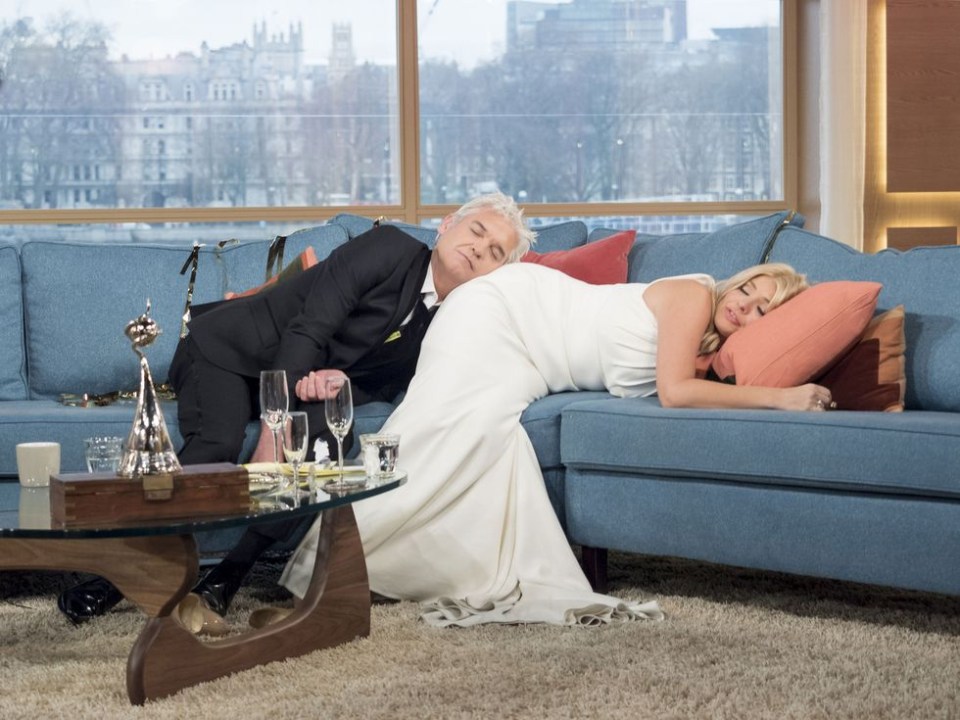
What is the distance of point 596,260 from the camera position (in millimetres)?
3420

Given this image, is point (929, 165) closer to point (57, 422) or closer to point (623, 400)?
point (623, 400)

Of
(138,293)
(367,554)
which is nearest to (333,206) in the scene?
(138,293)

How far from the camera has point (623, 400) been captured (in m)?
2.95

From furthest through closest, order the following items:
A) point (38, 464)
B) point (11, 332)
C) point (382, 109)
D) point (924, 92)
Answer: point (382, 109) → point (924, 92) → point (11, 332) → point (38, 464)

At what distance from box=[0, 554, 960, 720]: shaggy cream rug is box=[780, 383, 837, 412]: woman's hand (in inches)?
17.2

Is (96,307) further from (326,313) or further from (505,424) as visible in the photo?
(505,424)

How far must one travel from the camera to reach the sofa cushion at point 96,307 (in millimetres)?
3461

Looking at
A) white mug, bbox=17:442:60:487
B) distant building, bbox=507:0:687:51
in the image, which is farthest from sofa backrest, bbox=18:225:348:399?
distant building, bbox=507:0:687:51

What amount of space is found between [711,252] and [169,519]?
6.02ft

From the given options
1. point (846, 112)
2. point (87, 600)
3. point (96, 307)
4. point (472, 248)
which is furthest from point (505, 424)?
point (846, 112)

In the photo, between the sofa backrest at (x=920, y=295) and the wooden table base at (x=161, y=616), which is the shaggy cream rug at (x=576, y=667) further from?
the sofa backrest at (x=920, y=295)

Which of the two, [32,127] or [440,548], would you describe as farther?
[32,127]

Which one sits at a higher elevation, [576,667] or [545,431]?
[545,431]

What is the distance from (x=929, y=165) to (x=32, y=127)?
4013 mm
